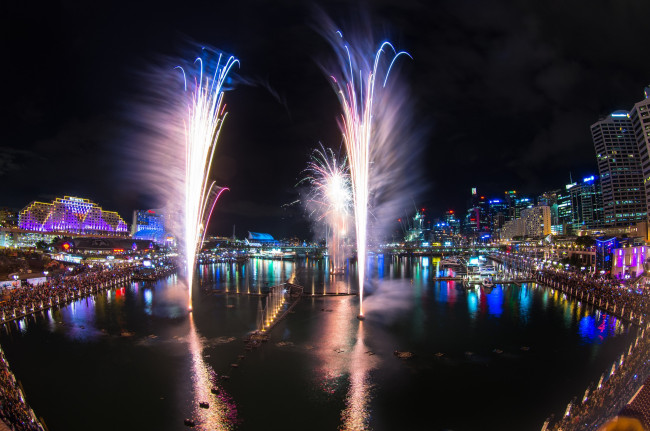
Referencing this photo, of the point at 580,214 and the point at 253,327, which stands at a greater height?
the point at 580,214

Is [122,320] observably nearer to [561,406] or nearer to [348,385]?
[348,385]

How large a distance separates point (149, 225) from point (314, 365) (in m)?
156

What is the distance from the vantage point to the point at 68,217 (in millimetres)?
117875

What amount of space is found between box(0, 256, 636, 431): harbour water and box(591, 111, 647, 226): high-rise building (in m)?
87.9

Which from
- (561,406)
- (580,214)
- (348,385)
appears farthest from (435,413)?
(580,214)

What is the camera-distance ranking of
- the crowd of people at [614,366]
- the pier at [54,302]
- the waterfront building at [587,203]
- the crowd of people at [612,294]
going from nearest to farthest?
the crowd of people at [614,366] < the crowd of people at [612,294] < the pier at [54,302] < the waterfront building at [587,203]

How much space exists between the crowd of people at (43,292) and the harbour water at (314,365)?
1672 mm

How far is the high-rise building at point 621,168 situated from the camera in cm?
9575

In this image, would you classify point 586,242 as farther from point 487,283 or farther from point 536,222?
point 536,222

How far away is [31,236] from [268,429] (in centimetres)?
11372

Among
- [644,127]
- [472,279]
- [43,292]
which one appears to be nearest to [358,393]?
[43,292]

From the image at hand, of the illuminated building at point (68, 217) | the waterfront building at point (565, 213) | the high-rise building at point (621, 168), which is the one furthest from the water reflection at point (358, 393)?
the waterfront building at point (565, 213)

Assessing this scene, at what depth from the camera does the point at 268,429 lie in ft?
38.4

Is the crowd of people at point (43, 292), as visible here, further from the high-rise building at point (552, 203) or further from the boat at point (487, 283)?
the high-rise building at point (552, 203)
